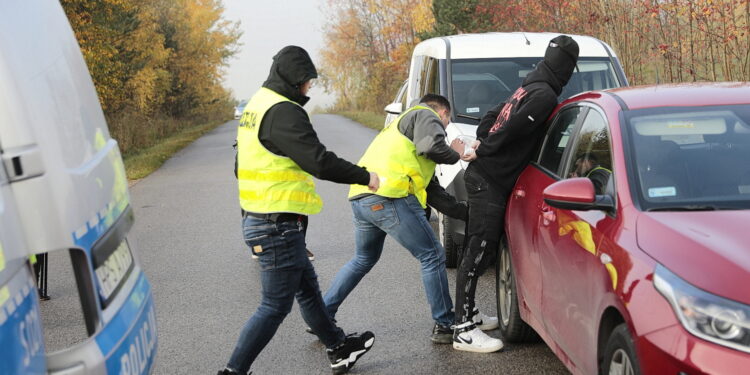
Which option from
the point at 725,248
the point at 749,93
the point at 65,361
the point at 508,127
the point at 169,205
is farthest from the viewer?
the point at 169,205

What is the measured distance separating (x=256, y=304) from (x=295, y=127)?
2.81 meters

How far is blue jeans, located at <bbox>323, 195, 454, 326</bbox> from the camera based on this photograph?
5.63m

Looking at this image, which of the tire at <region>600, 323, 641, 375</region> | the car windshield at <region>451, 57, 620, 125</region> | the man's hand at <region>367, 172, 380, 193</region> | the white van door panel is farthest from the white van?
the white van door panel

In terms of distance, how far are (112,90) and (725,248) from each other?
994 inches

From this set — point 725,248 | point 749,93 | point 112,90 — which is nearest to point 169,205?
point 749,93

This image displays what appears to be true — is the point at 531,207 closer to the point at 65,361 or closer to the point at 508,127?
the point at 508,127

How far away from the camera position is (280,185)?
15.7ft

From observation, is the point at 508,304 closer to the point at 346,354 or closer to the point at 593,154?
the point at 346,354

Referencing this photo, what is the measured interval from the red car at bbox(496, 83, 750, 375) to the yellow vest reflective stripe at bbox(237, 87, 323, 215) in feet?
4.18

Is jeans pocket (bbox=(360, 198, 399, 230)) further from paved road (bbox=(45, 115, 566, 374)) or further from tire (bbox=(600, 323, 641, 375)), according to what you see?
tire (bbox=(600, 323, 641, 375))

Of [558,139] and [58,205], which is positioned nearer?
[58,205]

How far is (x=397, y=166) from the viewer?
18.6 feet

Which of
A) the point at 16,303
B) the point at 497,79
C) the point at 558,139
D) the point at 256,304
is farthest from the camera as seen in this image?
the point at 497,79

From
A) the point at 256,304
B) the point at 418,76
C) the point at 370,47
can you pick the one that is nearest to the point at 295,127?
the point at 256,304
